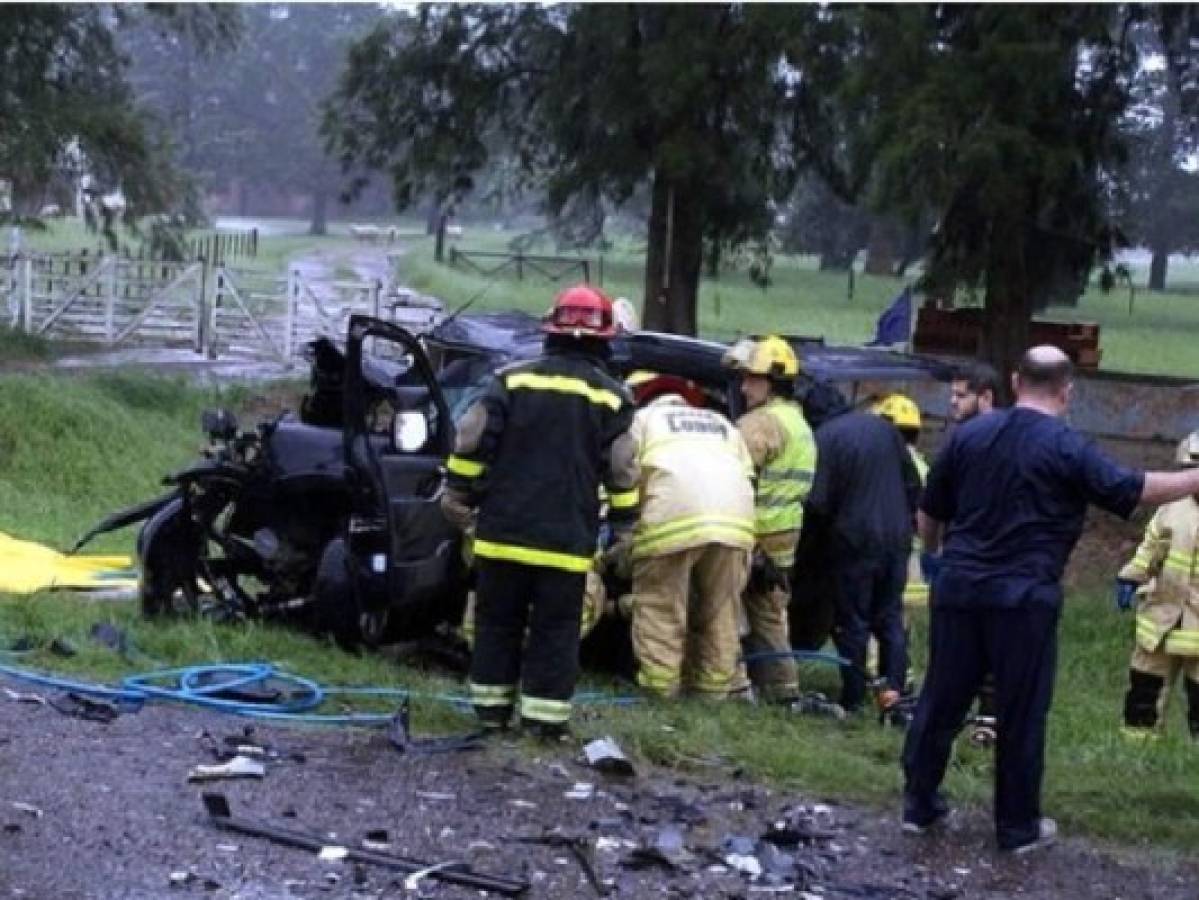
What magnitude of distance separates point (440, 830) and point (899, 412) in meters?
4.09

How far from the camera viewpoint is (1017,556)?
19.0 ft

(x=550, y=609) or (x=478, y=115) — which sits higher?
(x=478, y=115)

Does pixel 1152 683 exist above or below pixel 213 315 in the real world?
below

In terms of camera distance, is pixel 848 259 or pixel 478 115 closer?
pixel 478 115

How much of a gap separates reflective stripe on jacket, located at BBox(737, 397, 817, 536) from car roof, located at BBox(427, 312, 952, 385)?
0.49 m

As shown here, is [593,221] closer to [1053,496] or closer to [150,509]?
[150,509]

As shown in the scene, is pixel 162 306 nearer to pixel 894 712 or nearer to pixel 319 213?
pixel 894 712

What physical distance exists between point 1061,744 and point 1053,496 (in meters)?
2.67

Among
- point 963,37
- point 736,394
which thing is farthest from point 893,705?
point 963,37

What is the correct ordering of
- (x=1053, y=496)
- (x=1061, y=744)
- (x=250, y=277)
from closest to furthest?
(x=1053, y=496), (x=1061, y=744), (x=250, y=277)

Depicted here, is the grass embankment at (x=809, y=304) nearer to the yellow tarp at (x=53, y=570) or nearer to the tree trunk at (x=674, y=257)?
the tree trunk at (x=674, y=257)

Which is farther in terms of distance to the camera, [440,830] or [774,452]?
[774,452]

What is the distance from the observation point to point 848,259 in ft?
178

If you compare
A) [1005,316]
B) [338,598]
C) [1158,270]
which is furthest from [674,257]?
[1158,270]
